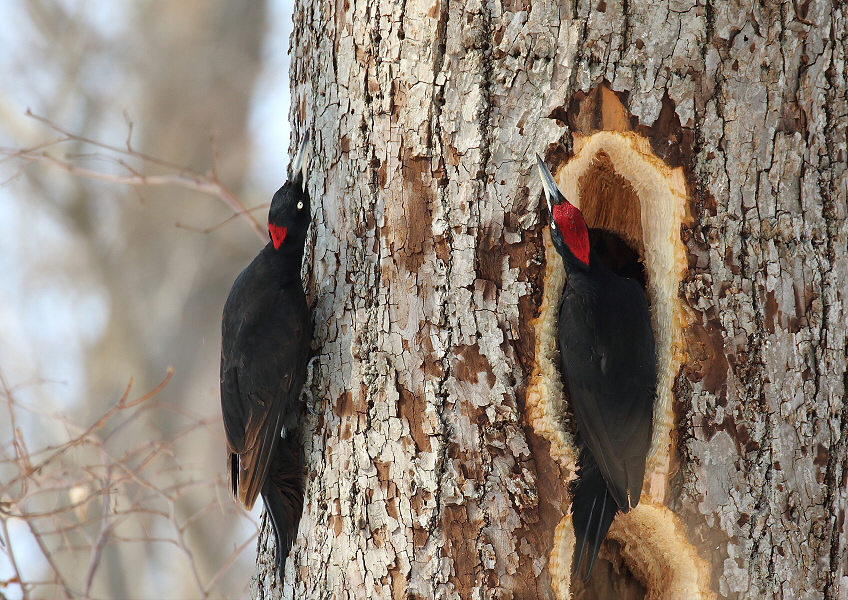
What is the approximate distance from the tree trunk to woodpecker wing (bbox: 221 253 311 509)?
24 cm

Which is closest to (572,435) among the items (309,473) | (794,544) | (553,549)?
(553,549)

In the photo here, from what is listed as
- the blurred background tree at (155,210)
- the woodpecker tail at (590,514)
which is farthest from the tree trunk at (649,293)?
the blurred background tree at (155,210)

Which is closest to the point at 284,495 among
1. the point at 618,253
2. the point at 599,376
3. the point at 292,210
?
the point at 292,210

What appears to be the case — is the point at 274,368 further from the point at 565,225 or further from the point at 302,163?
the point at 565,225

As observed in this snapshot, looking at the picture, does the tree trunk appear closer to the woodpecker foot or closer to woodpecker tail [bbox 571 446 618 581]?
woodpecker tail [bbox 571 446 618 581]

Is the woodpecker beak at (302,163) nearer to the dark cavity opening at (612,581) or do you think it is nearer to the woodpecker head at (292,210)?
the woodpecker head at (292,210)

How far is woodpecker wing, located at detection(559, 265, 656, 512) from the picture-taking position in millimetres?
1594

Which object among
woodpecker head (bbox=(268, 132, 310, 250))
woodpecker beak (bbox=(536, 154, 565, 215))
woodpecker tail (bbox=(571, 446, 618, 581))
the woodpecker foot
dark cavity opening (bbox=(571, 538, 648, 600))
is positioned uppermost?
woodpecker head (bbox=(268, 132, 310, 250))

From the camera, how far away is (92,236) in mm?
6492

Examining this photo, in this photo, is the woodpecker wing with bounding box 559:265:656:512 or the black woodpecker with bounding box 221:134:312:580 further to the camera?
the black woodpecker with bounding box 221:134:312:580

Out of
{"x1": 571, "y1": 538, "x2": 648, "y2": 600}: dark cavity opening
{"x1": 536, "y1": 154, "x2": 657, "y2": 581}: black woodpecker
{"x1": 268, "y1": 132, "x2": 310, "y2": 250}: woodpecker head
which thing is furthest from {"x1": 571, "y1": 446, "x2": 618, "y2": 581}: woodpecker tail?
{"x1": 268, "y1": 132, "x2": 310, "y2": 250}: woodpecker head

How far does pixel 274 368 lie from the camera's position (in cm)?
182

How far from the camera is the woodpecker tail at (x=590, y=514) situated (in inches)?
64.5

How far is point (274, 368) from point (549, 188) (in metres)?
0.83
